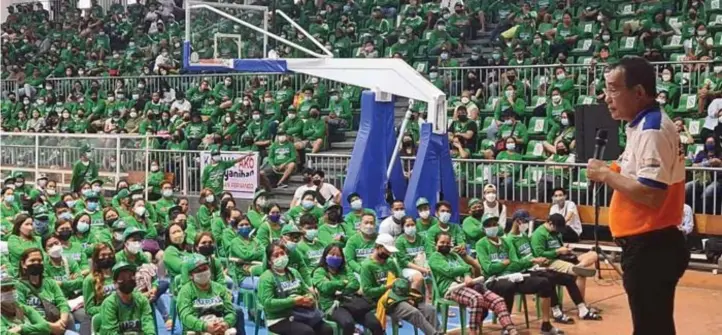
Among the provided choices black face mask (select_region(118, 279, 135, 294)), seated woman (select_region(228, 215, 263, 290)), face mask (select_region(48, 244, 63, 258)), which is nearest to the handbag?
black face mask (select_region(118, 279, 135, 294))

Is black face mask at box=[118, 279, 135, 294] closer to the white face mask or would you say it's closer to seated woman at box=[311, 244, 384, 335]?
seated woman at box=[311, 244, 384, 335]

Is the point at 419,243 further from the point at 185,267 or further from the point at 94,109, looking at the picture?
the point at 94,109

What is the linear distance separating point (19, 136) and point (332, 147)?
19.0 ft

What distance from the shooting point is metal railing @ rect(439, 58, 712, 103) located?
15500 mm

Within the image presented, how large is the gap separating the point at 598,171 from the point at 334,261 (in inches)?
208

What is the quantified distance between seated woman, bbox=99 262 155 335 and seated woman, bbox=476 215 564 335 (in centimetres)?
366

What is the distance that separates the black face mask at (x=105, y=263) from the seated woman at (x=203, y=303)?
652 mm

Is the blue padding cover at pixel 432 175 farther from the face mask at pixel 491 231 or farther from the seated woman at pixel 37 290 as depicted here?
the seated woman at pixel 37 290

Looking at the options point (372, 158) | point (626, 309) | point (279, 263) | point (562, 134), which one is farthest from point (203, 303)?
point (562, 134)

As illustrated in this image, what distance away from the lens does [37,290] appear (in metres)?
7.66

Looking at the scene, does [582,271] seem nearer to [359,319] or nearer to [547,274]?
[547,274]

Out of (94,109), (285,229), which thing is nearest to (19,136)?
(94,109)

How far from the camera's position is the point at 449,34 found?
20.2 m

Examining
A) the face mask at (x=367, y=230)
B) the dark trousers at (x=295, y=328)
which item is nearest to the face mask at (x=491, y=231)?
the face mask at (x=367, y=230)
